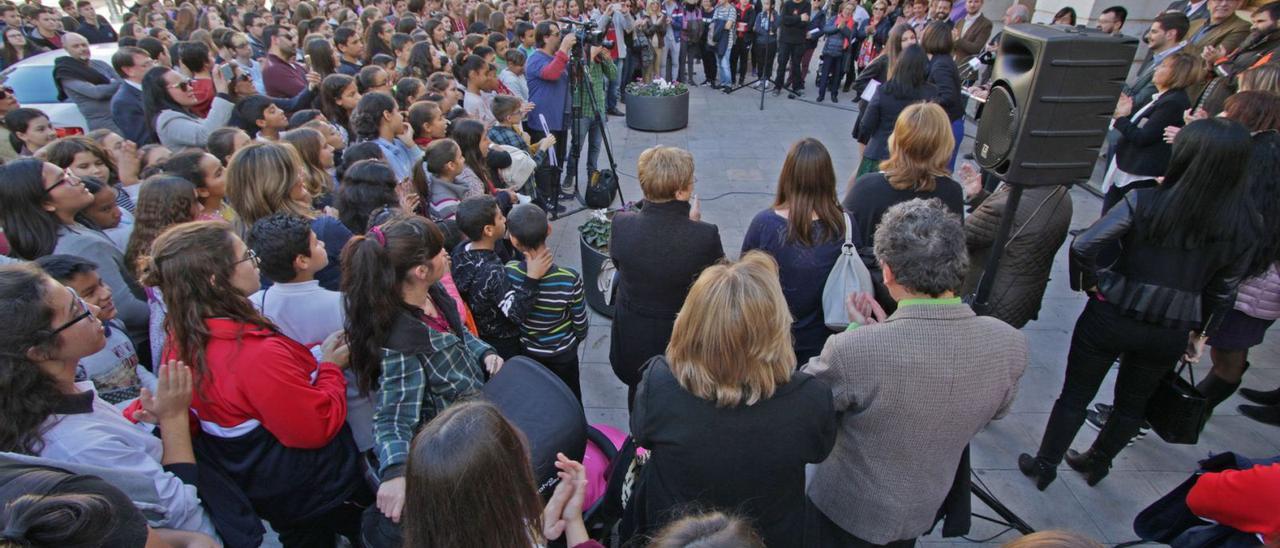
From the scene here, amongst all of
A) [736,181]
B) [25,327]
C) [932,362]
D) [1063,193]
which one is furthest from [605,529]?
[736,181]

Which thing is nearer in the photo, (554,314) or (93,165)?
(554,314)

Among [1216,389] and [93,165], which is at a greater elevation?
[93,165]

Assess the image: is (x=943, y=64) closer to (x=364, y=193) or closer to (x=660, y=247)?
(x=660, y=247)

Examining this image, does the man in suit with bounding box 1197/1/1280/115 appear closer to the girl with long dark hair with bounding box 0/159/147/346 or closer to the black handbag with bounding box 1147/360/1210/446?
the black handbag with bounding box 1147/360/1210/446

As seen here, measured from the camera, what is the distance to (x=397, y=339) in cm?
209

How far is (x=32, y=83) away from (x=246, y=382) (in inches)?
284

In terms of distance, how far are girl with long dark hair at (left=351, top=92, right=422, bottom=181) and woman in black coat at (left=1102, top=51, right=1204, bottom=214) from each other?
5275mm

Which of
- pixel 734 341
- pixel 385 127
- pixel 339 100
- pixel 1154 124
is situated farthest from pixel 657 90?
pixel 734 341

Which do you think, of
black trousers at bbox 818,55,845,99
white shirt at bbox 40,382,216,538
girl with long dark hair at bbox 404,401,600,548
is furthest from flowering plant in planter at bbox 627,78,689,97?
girl with long dark hair at bbox 404,401,600,548

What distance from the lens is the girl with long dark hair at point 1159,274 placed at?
101 inches

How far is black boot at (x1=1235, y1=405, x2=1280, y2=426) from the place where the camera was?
3834 mm

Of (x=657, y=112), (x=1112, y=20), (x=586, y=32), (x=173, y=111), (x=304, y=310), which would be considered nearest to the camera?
(x=304, y=310)

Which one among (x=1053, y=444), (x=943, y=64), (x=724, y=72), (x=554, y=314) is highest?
(x=943, y=64)

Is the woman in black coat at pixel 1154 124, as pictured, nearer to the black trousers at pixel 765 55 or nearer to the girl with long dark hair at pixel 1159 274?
the girl with long dark hair at pixel 1159 274
